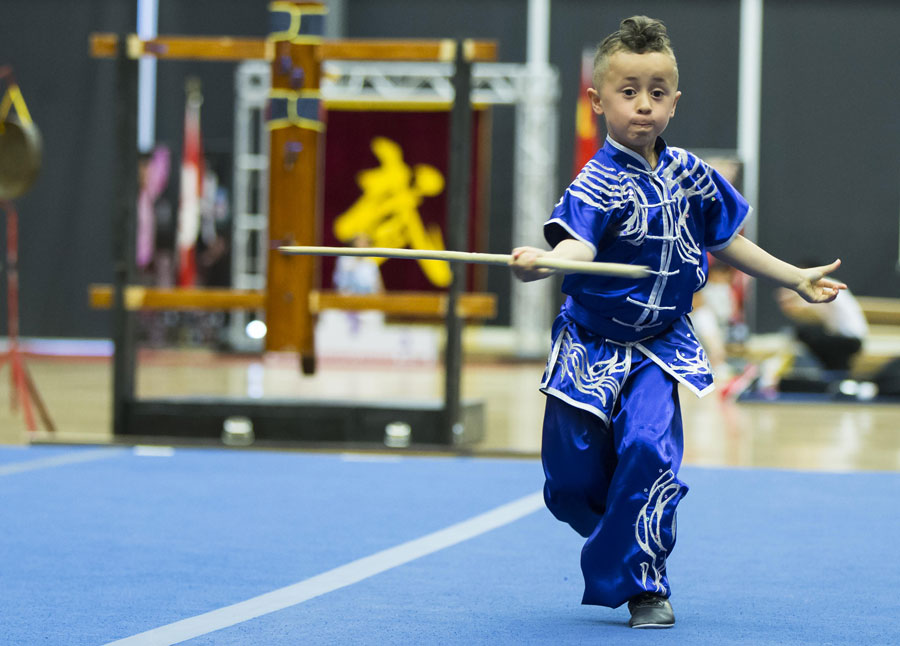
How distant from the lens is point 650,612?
2.65m

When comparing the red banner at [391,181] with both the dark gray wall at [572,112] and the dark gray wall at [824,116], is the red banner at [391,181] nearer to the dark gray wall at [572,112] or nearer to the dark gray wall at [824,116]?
the dark gray wall at [572,112]

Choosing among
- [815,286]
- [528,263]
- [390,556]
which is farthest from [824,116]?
[528,263]

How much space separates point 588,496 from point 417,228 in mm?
11243

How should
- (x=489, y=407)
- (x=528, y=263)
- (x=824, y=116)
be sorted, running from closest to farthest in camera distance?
(x=528, y=263), (x=489, y=407), (x=824, y=116)

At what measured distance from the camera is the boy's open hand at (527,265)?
7.50 ft

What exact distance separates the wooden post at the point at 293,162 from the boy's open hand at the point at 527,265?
357 cm

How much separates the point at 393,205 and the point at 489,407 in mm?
5849

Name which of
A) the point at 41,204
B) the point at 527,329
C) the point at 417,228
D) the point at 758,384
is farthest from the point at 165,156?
the point at 758,384

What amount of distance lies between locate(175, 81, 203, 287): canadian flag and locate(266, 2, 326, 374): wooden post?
805 centimetres

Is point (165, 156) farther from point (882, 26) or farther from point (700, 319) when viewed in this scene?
point (882, 26)

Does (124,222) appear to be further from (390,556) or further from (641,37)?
(641,37)

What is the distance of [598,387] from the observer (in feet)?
8.92

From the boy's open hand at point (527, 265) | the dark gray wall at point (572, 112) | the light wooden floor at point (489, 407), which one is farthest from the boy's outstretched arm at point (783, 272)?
the dark gray wall at point (572, 112)

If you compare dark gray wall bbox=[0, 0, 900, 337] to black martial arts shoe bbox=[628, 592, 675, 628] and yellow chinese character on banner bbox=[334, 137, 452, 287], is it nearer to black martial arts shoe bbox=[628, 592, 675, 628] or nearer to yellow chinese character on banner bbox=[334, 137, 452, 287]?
yellow chinese character on banner bbox=[334, 137, 452, 287]
